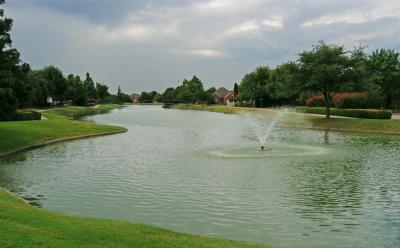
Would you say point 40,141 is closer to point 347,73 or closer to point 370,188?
point 370,188

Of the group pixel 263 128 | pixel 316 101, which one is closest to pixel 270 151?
pixel 263 128

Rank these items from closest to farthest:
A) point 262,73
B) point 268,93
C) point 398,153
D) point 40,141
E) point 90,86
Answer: point 398,153
point 40,141
point 268,93
point 262,73
point 90,86

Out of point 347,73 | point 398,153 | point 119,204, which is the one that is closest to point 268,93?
point 347,73

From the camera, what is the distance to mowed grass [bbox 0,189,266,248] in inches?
349

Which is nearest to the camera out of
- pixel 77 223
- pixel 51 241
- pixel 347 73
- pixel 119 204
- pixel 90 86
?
pixel 51 241

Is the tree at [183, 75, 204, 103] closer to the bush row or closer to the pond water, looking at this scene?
the bush row

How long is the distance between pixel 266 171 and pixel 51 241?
46.8 feet

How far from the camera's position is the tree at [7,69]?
28844 mm

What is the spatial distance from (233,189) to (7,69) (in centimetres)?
2026

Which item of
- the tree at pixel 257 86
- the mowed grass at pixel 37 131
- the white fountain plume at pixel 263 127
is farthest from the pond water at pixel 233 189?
the tree at pixel 257 86

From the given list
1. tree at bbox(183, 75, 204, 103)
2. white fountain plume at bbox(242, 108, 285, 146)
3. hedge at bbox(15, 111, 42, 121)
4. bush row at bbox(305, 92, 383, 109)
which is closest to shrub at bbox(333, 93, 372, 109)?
bush row at bbox(305, 92, 383, 109)

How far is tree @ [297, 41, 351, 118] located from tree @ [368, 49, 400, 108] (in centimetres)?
2362

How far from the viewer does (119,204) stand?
15609mm

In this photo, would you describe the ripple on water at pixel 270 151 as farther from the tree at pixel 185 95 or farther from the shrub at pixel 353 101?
the tree at pixel 185 95
